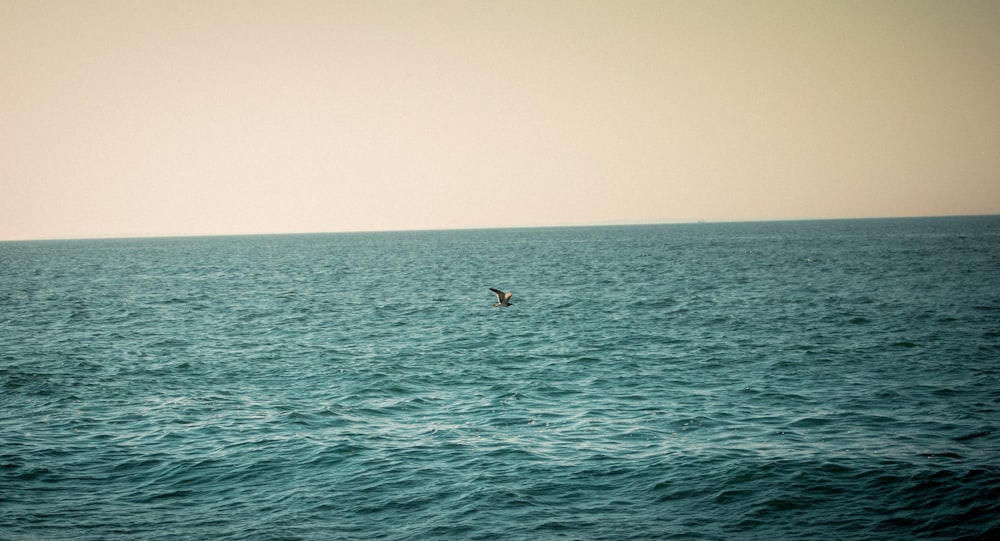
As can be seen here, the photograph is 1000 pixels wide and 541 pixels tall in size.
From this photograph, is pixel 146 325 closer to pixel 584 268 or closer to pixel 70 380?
pixel 70 380

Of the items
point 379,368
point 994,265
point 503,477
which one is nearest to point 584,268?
point 994,265

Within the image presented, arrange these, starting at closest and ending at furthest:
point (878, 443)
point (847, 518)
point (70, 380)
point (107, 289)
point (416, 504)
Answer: point (847, 518) → point (416, 504) → point (878, 443) → point (70, 380) → point (107, 289)

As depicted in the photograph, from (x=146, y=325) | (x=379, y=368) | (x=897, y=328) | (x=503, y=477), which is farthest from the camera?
(x=146, y=325)

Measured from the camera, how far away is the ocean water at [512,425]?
14422 mm

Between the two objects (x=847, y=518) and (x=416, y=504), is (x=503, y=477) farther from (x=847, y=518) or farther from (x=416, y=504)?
(x=847, y=518)

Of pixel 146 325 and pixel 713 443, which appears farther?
pixel 146 325

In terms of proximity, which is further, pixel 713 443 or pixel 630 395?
pixel 630 395

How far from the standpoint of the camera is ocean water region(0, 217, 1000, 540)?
1442 centimetres

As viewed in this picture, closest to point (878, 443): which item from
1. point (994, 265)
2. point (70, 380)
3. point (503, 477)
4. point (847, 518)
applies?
point (847, 518)

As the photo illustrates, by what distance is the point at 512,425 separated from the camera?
69.3 ft

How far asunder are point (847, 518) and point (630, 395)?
10898 mm

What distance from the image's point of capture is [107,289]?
245 feet

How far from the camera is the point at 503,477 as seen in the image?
54.3 feet

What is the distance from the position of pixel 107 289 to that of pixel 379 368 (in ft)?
187
